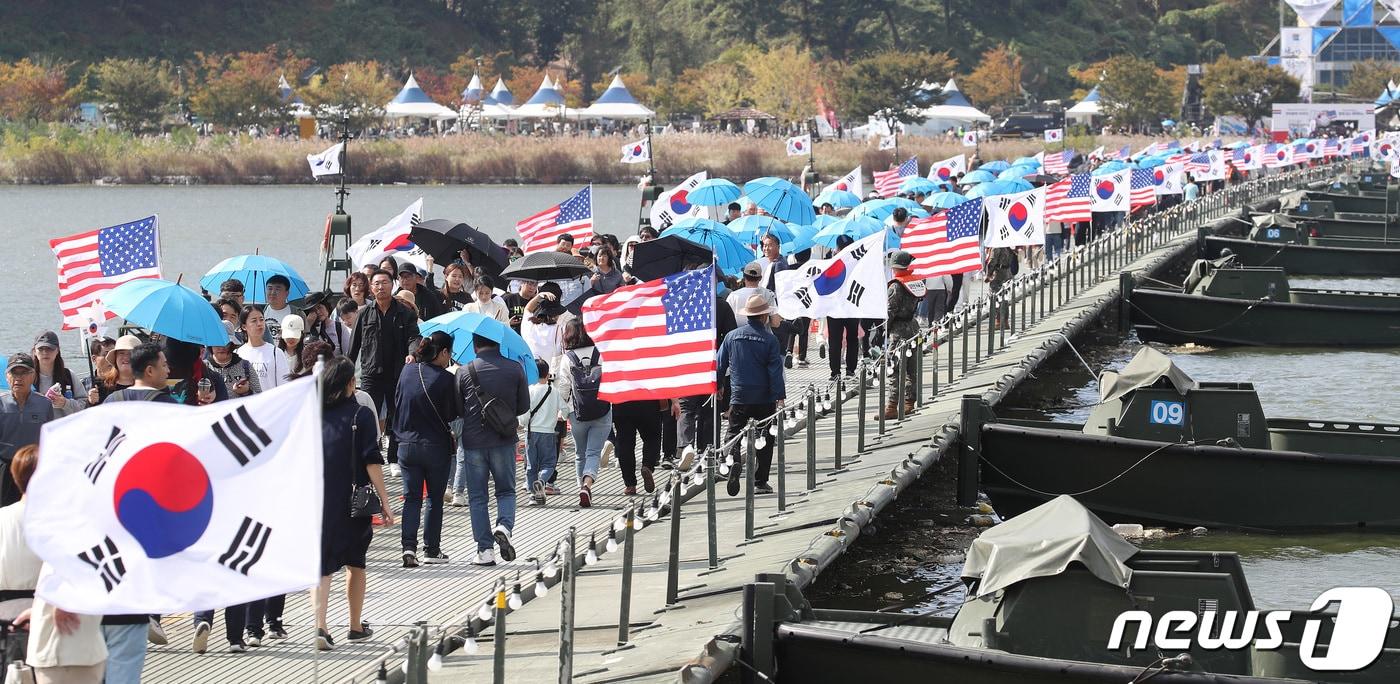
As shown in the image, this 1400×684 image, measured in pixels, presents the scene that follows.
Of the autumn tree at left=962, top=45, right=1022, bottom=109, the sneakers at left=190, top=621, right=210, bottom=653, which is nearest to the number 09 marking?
the sneakers at left=190, top=621, right=210, bottom=653

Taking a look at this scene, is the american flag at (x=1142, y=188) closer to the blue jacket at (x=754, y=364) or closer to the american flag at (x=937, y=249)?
the american flag at (x=937, y=249)

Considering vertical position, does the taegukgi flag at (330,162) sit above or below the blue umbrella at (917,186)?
above

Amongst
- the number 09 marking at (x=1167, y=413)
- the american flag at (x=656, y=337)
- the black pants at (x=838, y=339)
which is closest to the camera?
the american flag at (x=656, y=337)

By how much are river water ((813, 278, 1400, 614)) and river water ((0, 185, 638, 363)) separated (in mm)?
19693

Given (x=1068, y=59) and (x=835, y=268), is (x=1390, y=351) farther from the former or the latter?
(x=1068, y=59)

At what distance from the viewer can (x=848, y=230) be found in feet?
83.8

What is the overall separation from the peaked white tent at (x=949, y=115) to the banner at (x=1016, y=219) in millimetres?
79519

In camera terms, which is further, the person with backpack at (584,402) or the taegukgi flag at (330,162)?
the taegukgi flag at (330,162)

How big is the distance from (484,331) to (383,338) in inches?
117

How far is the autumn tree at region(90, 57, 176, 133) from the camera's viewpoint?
101250 mm

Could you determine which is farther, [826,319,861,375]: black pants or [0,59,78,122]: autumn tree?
[0,59,78,122]: autumn tree

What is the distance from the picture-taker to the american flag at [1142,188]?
44.6 m

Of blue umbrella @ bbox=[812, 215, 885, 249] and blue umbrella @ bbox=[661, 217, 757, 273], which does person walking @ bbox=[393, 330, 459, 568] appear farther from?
blue umbrella @ bbox=[812, 215, 885, 249]

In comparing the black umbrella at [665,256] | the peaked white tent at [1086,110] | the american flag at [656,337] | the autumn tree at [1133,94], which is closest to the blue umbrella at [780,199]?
the black umbrella at [665,256]
